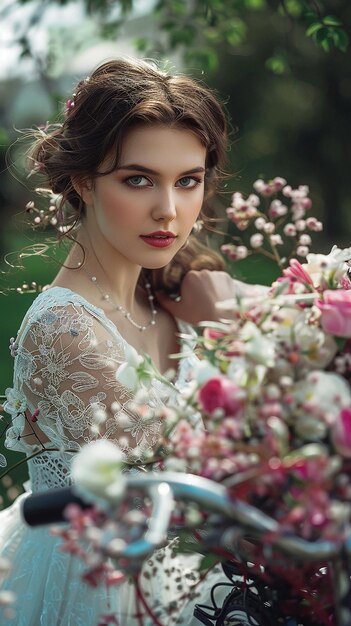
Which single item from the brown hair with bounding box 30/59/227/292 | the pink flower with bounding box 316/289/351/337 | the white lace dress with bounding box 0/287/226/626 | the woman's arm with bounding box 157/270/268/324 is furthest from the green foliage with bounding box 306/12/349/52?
the pink flower with bounding box 316/289/351/337

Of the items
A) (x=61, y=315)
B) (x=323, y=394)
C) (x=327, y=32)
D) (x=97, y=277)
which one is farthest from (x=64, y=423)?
(x=327, y=32)

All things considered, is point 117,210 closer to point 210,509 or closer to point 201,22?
point 210,509

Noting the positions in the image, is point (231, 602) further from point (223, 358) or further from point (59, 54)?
point (59, 54)

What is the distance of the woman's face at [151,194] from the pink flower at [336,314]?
109cm

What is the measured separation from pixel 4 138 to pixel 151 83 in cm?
227

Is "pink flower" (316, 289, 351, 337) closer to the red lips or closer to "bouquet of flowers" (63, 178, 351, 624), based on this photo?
"bouquet of flowers" (63, 178, 351, 624)

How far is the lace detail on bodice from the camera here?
2.49 meters

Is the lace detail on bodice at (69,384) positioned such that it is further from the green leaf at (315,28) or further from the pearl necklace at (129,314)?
the green leaf at (315,28)

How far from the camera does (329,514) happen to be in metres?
1.18

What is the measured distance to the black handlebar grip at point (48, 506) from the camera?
1404 millimetres

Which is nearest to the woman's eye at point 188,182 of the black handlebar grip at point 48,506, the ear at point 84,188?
the ear at point 84,188

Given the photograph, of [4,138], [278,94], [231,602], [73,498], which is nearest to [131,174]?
[231,602]

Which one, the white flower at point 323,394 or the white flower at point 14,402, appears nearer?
the white flower at point 323,394

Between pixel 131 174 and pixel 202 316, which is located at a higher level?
pixel 131 174
